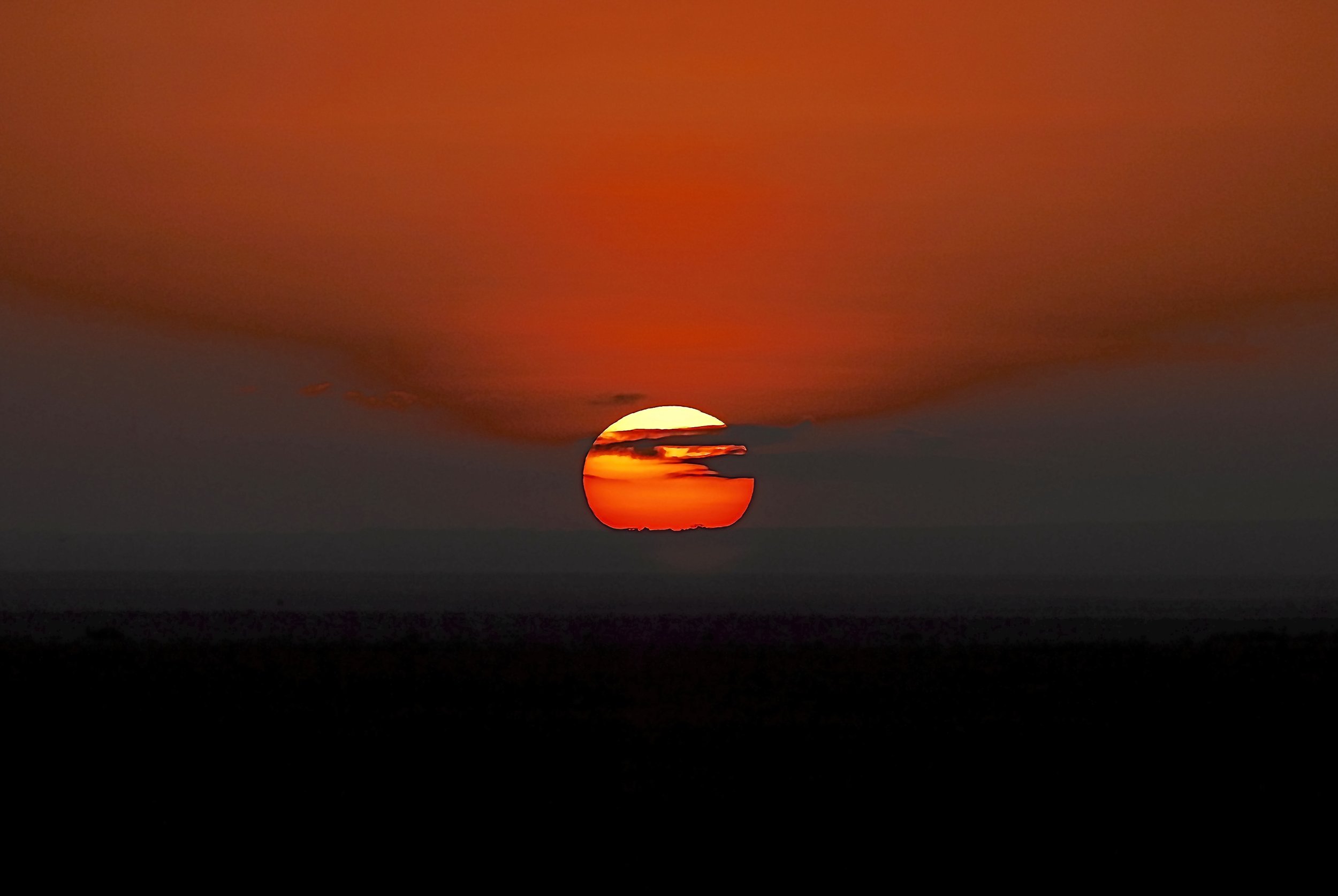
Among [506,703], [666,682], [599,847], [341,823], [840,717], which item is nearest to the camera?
[599,847]

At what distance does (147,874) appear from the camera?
12836 millimetres

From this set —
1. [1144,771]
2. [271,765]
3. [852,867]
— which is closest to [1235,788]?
[1144,771]

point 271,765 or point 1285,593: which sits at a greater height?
point 1285,593

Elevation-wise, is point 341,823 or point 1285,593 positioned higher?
point 1285,593

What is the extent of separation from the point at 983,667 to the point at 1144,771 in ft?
64.7

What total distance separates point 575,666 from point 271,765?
19.1 m

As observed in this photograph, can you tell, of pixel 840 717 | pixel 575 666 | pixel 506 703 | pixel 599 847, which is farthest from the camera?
pixel 575 666

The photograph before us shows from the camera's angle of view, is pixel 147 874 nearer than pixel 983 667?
Yes

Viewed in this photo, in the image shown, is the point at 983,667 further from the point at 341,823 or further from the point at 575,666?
the point at 341,823

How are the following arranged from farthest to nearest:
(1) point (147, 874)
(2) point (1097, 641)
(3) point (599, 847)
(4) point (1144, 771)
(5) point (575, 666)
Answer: (2) point (1097, 641), (5) point (575, 666), (4) point (1144, 771), (3) point (599, 847), (1) point (147, 874)

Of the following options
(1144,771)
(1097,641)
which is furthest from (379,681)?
(1097,641)

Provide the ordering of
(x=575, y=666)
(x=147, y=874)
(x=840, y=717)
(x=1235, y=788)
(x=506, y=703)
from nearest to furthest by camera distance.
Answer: (x=147, y=874), (x=1235, y=788), (x=840, y=717), (x=506, y=703), (x=575, y=666)

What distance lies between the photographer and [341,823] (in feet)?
50.8

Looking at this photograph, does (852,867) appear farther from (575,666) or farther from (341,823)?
(575,666)
